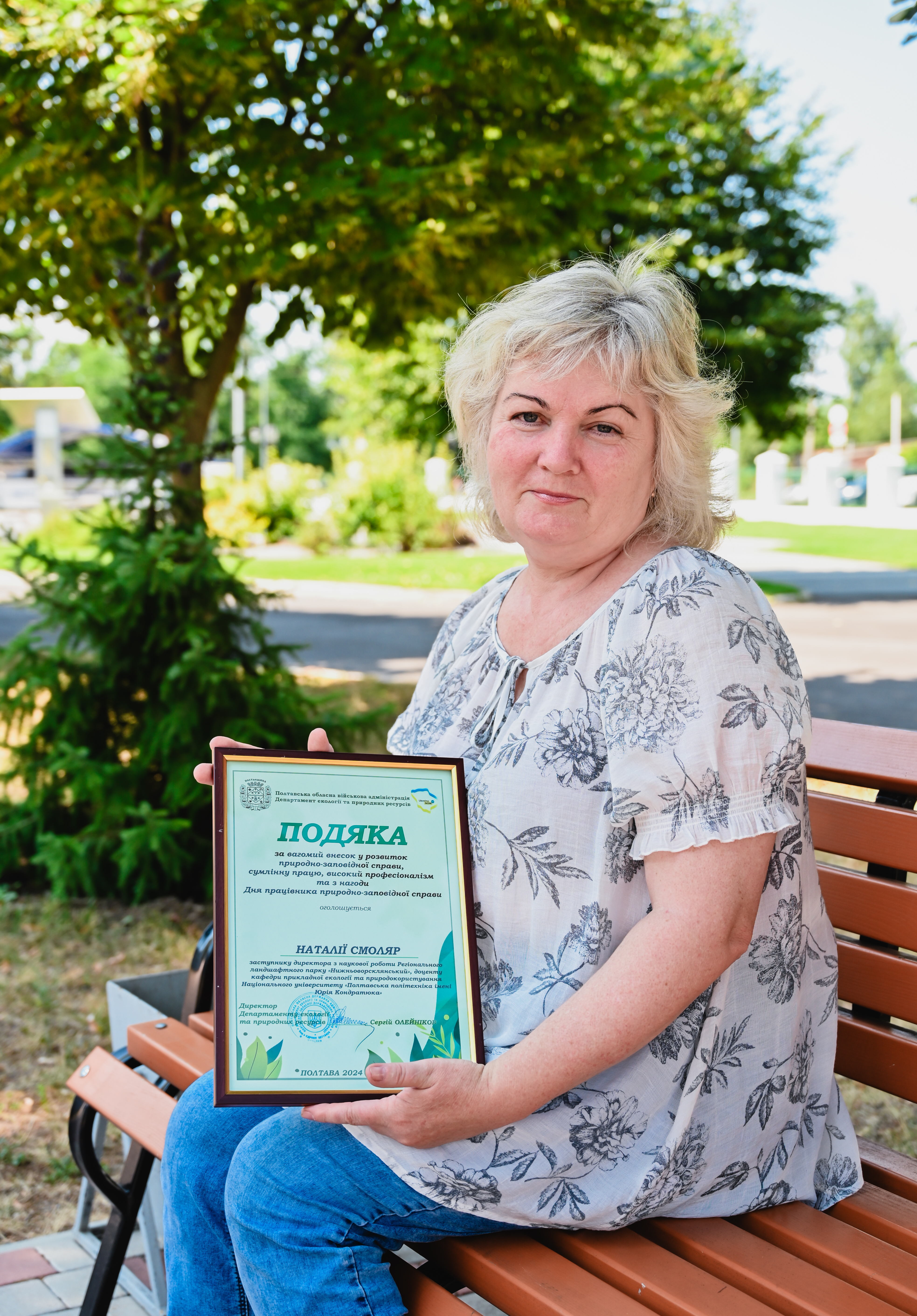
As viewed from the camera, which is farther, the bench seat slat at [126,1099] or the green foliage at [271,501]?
the green foliage at [271,501]

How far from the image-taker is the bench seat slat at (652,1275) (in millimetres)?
1439

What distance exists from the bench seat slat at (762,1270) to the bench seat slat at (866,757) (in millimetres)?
718

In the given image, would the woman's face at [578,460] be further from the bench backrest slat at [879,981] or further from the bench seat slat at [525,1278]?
the bench seat slat at [525,1278]

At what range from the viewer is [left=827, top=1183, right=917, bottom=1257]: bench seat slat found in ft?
5.41

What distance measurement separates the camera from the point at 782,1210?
5.58ft

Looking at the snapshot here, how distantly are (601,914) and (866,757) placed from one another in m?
0.69

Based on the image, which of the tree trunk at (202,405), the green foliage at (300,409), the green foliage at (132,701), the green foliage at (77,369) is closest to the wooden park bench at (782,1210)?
the green foliage at (132,701)

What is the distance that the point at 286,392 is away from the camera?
61438 mm

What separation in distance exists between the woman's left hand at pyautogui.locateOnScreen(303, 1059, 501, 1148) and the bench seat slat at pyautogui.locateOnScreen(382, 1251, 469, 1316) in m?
0.18

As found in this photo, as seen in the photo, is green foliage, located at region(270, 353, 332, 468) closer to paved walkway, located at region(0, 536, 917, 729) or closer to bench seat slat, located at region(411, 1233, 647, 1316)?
paved walkway, located at region(0, 536, 917, 729)

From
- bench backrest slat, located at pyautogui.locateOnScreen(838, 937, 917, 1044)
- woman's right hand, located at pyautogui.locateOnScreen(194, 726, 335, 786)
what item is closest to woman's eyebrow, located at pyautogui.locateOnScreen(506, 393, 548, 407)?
woman's right hand, located at pyautogui.locateOnScreen(194, 726, 335, 786)

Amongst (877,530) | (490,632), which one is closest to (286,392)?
(877,530)

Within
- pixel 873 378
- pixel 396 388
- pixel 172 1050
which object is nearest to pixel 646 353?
pixel 172 1050

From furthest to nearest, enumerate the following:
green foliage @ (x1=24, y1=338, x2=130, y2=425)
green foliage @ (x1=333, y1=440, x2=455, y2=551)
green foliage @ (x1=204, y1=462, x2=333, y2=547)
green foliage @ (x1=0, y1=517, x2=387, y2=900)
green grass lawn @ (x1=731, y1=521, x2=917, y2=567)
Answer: green foliage @ (x1=24, y1=338, x2=130, y2=425) → green foliage @ (x1=204, y1=462, x2=333, y2=547) → green foliage @ (x1=333, y1=440, x2=455, y2=551) → green grass lawn @ (x1=731, y1=521, x2=917, y2=567) → green foliage @ (x1=0, y1=517, x2=387, y2=900)
